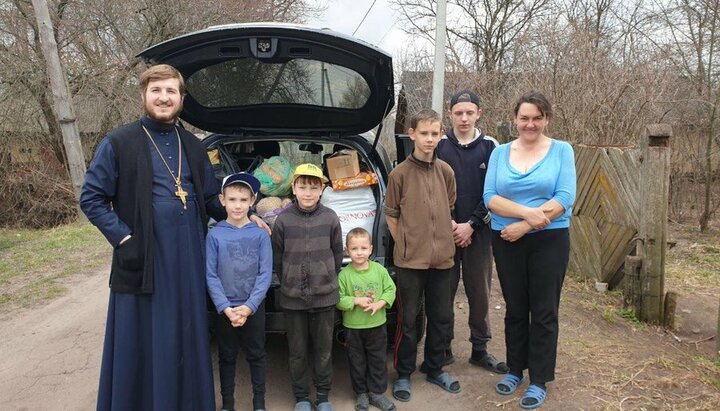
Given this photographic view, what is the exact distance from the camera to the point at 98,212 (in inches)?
99.3

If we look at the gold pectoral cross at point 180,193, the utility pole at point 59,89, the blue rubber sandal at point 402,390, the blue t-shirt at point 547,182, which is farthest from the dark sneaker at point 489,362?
the utility pole at point 59,89

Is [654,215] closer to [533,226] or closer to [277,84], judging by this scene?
[533,226]

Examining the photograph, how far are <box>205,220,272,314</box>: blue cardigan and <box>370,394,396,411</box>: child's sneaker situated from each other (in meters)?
0.94

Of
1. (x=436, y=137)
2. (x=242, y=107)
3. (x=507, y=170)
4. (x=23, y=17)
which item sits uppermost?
(x=23, y=17)

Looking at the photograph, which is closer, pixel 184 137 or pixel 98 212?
pixel 98 212

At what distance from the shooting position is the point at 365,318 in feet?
10.4

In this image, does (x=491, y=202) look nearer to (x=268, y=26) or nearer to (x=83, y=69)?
(x=268, y=26)

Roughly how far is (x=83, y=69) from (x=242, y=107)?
11.5 metres

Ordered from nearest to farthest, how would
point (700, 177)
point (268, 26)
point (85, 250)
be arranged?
point (268, 26) → point (85, 250) → point (700, 177)

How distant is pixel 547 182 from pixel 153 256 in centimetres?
216

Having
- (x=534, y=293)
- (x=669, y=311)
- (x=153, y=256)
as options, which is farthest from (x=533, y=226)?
(x=669, y=311)

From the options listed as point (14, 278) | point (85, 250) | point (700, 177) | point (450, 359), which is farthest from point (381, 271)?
point (700, 177)

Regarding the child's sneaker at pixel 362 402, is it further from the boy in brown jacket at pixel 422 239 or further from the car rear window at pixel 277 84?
the car rear window at pixel 277 84

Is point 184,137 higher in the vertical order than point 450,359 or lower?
higher
